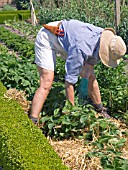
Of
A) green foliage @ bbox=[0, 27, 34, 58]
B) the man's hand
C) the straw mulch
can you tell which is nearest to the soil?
the straw mulch

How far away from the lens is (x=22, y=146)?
12.1 ft

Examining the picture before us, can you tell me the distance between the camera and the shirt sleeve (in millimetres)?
4410

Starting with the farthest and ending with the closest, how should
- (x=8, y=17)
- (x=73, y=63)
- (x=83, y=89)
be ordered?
1. (x=8, y=17)
2. (x=83, y=89)
3. (x=73, y=63)

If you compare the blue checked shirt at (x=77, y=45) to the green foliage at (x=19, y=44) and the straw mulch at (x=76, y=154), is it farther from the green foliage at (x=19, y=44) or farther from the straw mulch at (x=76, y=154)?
the green foliage at (x=19, y=44)

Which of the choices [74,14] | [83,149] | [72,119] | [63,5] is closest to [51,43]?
[72,119]

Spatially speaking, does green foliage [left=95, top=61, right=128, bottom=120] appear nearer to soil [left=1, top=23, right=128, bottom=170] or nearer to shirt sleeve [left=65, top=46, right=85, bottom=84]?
shirt sleeve [left=65, top=46, right=85, bottom=84]

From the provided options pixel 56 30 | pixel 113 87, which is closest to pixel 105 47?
pixel 56 30

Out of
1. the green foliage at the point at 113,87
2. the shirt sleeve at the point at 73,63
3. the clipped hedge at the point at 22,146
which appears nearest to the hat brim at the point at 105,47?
the shirt sleeve at the point at 73,63

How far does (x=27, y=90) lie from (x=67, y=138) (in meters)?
1.48

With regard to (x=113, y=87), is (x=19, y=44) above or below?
below

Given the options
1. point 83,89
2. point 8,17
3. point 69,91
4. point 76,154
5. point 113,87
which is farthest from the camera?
point 8,17

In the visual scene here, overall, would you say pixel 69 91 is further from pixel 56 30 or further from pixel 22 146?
pixel 22 146

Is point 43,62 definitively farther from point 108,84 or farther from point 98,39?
point 108,84

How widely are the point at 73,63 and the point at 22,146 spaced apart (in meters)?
1.12
